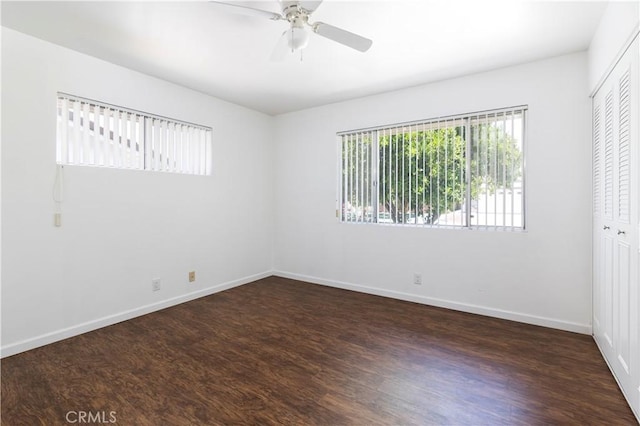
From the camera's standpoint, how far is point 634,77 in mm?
1724

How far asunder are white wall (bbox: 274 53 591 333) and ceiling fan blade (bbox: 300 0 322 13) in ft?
6.89

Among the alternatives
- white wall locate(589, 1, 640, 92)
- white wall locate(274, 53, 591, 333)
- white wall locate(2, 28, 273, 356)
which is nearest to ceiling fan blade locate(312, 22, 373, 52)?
white wall locate(589, 1, 640, 92)

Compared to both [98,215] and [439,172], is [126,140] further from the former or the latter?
[439,172]

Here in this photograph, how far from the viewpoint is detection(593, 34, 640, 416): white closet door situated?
1701 mm

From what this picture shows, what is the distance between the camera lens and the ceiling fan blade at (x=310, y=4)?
1.78m

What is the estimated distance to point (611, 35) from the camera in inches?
79.9

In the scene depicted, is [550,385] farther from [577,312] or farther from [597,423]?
[577,312]

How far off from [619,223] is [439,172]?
1.70 m

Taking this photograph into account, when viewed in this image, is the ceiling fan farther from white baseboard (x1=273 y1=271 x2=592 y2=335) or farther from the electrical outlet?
white baseboard (x1=273 y1=271 x2=592 y2=335)

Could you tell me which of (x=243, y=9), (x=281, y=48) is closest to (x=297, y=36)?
(x=281, y=48)

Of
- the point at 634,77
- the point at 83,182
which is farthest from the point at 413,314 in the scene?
the point at 83,182

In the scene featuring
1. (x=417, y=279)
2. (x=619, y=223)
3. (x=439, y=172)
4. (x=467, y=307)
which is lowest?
(x=467, y=307)

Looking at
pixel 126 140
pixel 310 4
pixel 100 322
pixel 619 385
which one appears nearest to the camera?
pixel 310 4

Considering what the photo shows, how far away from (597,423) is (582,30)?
2749mm
